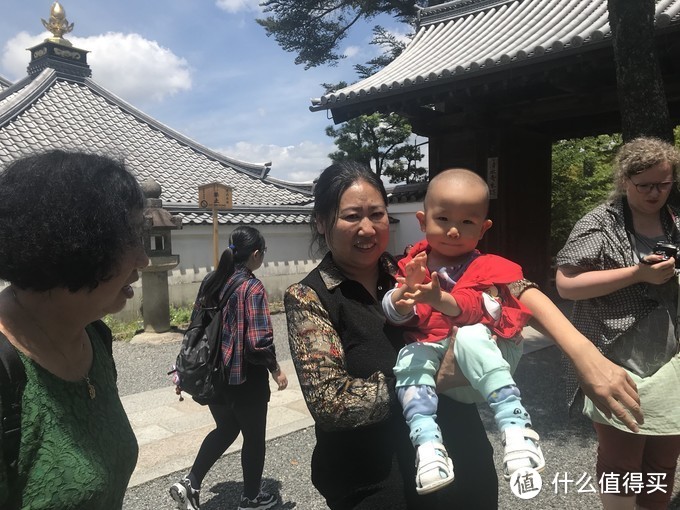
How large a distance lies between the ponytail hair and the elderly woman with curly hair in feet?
5.64

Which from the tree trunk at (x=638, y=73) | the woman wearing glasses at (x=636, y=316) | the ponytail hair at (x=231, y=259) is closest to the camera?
the woman wearing glasses at (x=636, y=316)

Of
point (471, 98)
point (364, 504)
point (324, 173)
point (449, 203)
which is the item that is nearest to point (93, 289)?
point (324, 173)

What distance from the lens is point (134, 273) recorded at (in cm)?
142

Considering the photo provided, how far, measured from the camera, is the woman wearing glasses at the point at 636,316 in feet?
7.34

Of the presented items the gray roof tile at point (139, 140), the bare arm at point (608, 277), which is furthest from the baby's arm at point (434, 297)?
the gray roof tile at point (139, 140)

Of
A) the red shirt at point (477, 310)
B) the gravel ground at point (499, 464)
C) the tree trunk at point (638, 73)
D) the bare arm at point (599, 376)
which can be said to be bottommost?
the gravel ground at point (499, 464)

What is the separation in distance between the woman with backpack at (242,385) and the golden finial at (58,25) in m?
13.4

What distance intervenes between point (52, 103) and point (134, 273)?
13512 millimetres

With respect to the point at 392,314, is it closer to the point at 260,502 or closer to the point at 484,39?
the point at 260,502

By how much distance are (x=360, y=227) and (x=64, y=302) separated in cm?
85

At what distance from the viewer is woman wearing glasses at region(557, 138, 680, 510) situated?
7.34 ft

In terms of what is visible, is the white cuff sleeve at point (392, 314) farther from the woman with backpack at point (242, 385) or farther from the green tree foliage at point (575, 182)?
the green tree foliage at point (575, 182)

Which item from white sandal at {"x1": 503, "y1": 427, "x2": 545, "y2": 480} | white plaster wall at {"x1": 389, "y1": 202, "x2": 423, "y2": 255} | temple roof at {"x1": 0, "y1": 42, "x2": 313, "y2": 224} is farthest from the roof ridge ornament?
white sandal at {"x1": 503, "y1": 427, "x2": 545, "y2": 480}

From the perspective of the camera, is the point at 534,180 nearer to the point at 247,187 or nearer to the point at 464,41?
the point at 464,41
